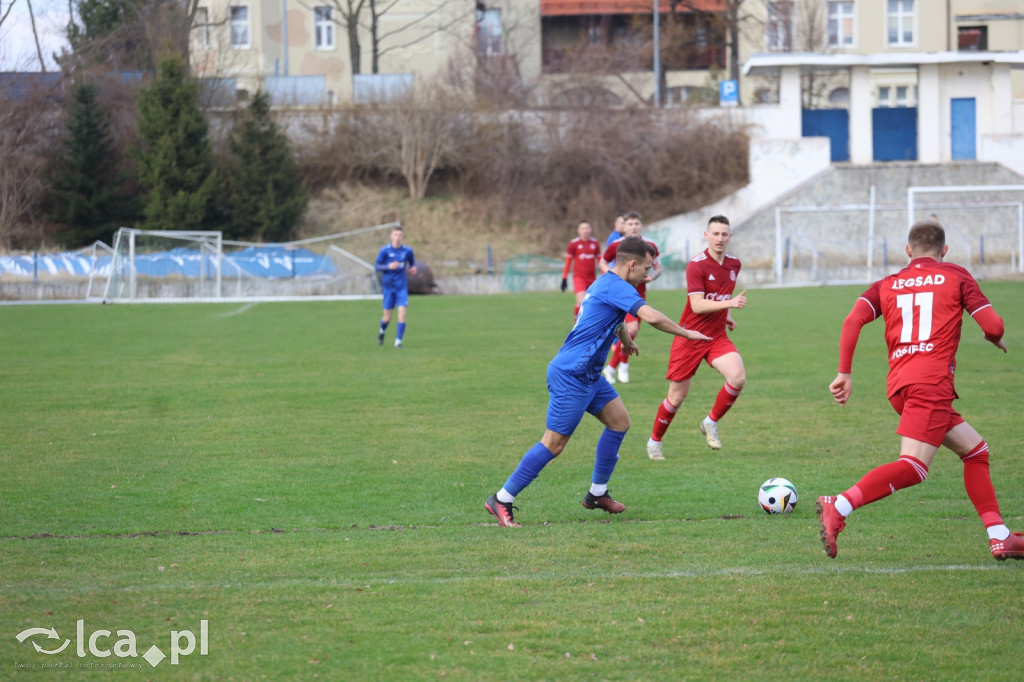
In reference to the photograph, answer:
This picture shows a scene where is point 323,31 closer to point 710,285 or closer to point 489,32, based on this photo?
point 489,32

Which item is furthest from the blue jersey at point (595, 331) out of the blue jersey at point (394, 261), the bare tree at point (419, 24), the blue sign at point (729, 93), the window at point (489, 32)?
the window at point (489, 32)

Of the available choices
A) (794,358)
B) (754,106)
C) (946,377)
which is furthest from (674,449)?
(754,106)

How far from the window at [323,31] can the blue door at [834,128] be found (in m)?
24.1

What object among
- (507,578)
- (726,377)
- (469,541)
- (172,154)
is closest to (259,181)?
(172,154)

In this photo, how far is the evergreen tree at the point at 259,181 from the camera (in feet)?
129

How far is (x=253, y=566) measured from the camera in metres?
5.50

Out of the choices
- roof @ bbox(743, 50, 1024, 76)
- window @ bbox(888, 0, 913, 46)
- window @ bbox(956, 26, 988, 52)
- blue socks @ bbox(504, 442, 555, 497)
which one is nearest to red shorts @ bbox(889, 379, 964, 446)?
blue socks @ bbox(504, 442, 555, 497)

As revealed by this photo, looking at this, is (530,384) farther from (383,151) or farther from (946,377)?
(383,151)

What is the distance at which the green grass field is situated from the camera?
167 inches

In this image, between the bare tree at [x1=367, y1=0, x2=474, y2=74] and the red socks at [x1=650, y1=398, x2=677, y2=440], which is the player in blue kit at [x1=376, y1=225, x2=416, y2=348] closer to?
the red socks at [x1=650, y1=398, x2=677, y2=440]

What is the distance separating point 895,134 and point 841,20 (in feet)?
39.6

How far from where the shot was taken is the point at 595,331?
6398 mm

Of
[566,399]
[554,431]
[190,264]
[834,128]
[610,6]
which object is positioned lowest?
[554,431]

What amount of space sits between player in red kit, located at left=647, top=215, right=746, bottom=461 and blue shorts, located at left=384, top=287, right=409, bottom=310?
32.2ft
